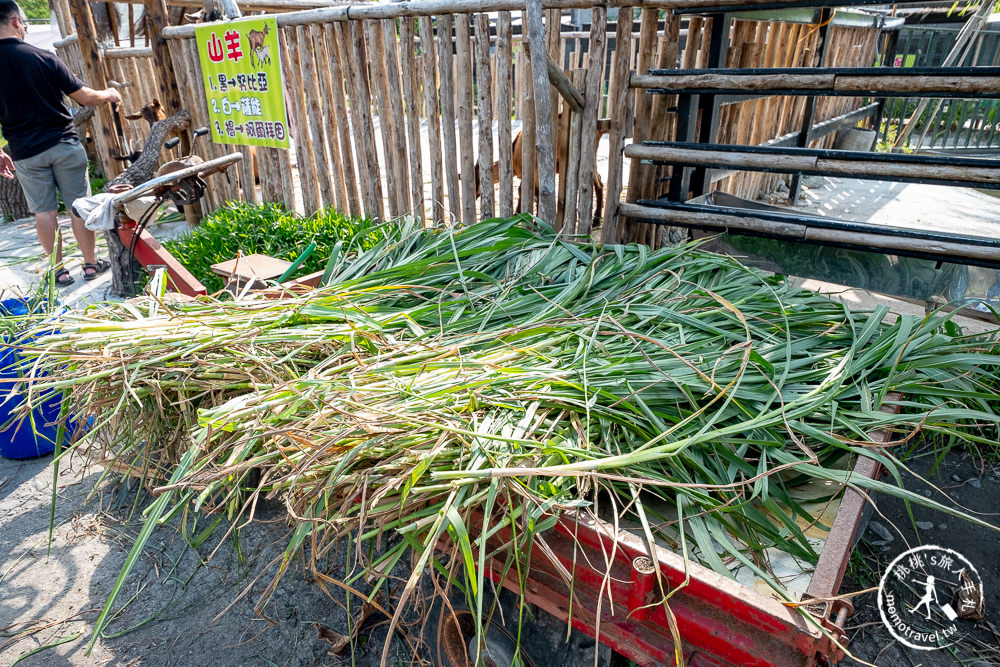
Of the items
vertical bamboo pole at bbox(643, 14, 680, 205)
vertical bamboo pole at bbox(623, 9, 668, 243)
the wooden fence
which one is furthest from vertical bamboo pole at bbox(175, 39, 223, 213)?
vertical bamboo pole at bbox(643, 14, 680, 205)

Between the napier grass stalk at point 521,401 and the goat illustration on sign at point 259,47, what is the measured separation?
3.28 metres

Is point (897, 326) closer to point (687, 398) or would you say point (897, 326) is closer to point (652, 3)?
point (687, 398)

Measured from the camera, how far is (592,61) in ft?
11.0

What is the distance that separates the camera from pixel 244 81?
5293 millimetres

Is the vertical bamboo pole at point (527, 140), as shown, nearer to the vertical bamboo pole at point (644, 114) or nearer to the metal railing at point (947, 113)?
the vertical bamboo pole at point (644, 114)

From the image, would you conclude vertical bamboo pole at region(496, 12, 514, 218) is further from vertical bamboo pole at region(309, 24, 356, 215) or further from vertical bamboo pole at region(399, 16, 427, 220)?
vertical bamboo pole at region(309, 24, 356, 215)

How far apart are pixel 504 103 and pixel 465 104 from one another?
350 millimetres

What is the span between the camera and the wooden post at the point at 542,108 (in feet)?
10.5

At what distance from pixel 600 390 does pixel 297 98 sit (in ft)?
14.7

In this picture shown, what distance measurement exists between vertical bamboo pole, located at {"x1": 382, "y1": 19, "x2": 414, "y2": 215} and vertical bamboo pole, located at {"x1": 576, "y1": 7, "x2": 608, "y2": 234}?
3.98 ft

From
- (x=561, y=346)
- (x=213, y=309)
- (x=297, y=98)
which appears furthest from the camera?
(x=297, y=98)

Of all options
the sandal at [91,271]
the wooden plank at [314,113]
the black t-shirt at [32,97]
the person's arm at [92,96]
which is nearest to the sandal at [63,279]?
the sandal at [91,271]

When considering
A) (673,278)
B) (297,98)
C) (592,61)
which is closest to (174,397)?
(673,278)

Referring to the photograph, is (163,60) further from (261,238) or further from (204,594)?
(204,594)
